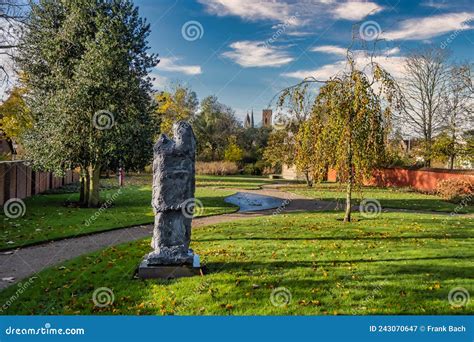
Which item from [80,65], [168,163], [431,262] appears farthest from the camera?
[80,65]

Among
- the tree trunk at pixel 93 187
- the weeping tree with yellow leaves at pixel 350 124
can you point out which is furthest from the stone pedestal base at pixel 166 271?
the tree trunk at pixel 93 187

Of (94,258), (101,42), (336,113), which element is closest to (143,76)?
(101,42)

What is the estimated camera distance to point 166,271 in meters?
7.40

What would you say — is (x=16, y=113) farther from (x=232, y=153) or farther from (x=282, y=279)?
(x=232, y=153)

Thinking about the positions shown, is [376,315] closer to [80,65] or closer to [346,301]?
[346,301]

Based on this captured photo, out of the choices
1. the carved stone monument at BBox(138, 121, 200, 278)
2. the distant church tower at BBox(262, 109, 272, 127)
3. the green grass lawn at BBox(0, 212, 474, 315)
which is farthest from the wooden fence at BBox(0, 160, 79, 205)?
the distant church tower at BBox(262, 109, 272, 127)

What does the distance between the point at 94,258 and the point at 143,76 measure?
12141mm

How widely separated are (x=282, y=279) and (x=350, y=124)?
7574 millimetres

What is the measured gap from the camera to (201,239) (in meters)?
11.2

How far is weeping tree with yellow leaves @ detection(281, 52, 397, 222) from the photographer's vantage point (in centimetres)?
1283

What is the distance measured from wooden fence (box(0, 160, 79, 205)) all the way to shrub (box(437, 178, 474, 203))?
Answer: 2412cm

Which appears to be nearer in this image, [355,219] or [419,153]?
[355,219]

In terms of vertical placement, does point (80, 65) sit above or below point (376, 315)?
above

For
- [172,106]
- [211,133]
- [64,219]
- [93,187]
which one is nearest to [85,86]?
[93,187]
